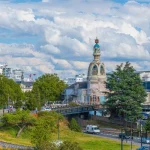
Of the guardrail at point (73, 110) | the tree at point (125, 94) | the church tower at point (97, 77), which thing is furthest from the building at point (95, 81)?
the tree at point (125, 94)

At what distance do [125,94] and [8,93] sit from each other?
33.7 metres

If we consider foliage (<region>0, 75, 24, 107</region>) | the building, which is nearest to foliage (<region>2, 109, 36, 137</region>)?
foliage (<region>0, 75, 24, 107</region>)

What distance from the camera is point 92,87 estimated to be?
168 meters

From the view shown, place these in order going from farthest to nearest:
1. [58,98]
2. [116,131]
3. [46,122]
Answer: [58,98] → [116,131] → [46,122]

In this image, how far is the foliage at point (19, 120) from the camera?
8906 centimetres

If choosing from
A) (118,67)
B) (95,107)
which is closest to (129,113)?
(118,67)

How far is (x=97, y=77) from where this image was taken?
165 m

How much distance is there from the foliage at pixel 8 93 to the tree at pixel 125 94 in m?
23.6

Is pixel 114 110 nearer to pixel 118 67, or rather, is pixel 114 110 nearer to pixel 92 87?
pixel 118 67

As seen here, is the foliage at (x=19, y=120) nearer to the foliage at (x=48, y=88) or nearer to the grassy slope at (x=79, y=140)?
the grassy slope at (x=79, y=140)

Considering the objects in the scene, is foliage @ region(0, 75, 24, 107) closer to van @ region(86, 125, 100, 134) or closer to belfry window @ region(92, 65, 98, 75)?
van @ region(86, 125, 100, 134)

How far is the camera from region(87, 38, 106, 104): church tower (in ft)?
537

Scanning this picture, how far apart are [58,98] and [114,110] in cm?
6641

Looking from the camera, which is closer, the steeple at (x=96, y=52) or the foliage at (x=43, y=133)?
the foliage at (x=43, y=133)
